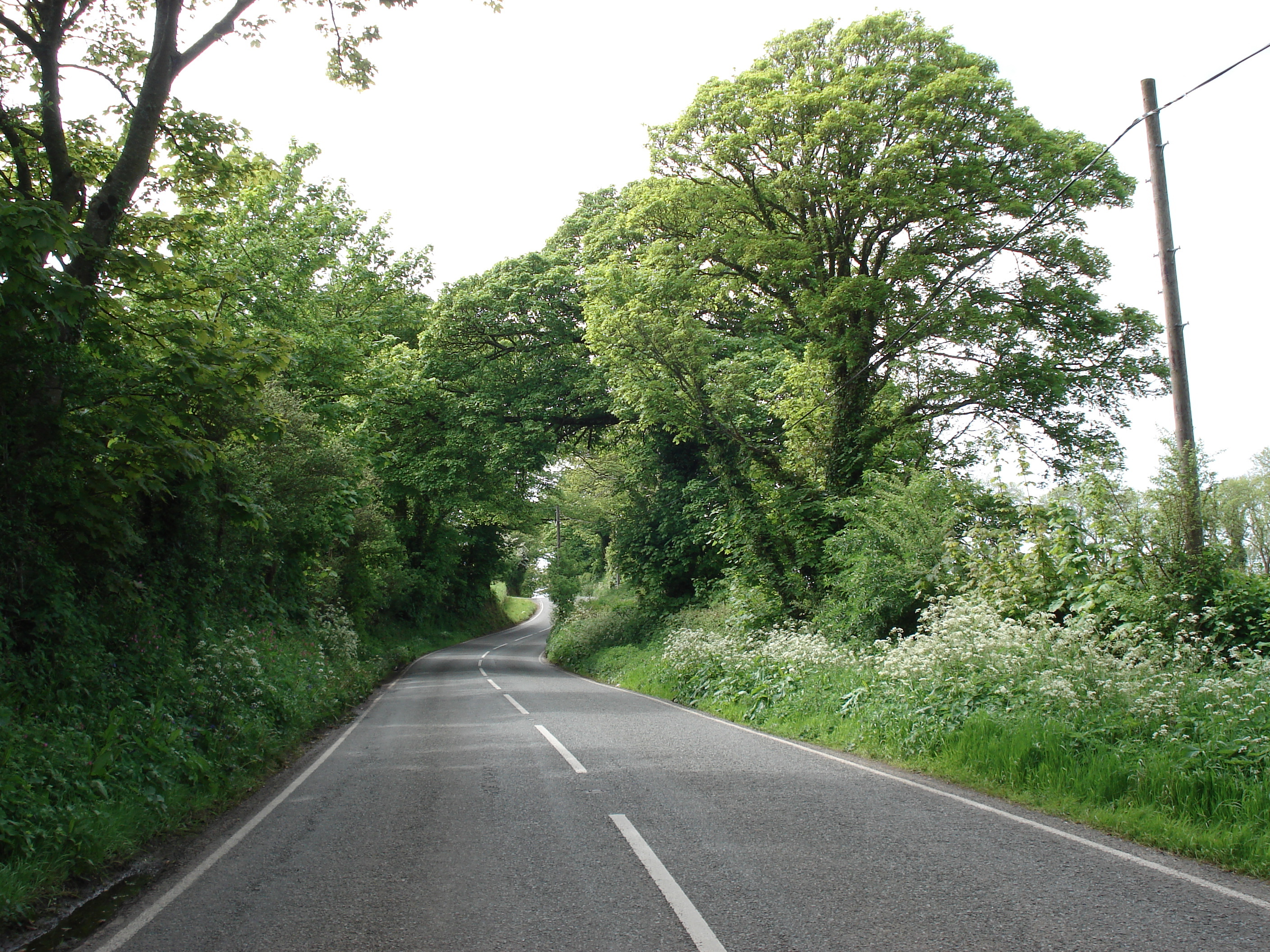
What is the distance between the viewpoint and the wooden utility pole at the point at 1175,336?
9.05 m

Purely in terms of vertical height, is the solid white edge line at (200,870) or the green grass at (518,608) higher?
the solid white edge line at (200,870)

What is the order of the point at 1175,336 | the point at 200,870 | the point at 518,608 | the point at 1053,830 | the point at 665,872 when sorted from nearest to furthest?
Answer: the point at 665,872
the point at 200,870
the point at 1053,830
the point at 1175,336
the point at 518,608

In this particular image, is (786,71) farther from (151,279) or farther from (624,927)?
(624,927)

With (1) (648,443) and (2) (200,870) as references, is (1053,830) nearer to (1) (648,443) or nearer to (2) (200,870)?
(2) (200,870)

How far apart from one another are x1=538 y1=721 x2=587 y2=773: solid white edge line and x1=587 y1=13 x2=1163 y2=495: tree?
9.28m

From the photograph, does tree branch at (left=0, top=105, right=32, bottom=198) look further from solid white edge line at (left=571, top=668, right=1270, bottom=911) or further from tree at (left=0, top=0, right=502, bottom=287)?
solid white edge line at (left=571, top=668, right=1270, bottom=911)

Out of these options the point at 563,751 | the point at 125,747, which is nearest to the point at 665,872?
the point at 563,751

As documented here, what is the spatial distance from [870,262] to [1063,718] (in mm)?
13976

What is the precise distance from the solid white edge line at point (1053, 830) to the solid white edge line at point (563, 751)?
2728 millimetres

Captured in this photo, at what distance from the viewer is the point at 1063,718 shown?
24.7ft

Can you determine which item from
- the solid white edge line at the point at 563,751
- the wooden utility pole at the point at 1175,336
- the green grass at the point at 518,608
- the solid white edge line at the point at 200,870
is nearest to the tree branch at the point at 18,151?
the solid white edge line at the point at 200,870

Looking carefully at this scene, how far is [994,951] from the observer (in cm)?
370

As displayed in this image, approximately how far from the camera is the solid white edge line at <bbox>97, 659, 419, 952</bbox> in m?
4.12

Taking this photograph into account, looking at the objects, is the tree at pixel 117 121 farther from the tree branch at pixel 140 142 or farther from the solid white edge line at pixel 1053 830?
the solid white edge line at pixel 1053 830
